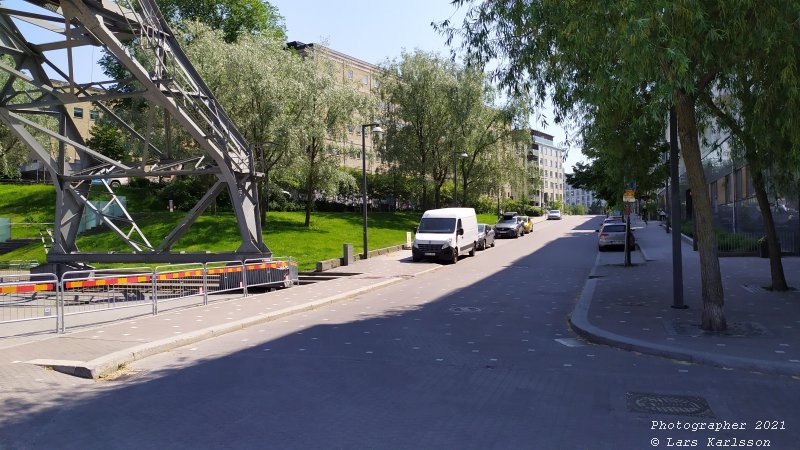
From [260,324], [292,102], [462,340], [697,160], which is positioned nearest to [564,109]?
[697,160]

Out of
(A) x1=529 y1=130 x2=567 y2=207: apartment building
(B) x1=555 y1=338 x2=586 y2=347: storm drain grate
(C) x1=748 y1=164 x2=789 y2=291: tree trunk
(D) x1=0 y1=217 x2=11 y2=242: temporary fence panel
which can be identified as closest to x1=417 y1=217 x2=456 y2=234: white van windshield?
(C) x1=748 y1=164 x2=789 y2=291: tree trunk

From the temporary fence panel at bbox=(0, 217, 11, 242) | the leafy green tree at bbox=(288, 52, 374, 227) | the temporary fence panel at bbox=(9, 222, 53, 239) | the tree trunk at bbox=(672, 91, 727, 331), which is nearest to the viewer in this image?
the tree trunk at bbox=(672, 91, 727, 331)

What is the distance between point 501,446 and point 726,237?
24567 millimetres

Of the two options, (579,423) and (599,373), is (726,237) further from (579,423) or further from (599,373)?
(579,423)

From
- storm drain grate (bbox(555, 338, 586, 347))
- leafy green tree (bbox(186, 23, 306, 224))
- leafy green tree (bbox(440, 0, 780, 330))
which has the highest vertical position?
leafy green tree (bbox(186, 23, 306, 224))

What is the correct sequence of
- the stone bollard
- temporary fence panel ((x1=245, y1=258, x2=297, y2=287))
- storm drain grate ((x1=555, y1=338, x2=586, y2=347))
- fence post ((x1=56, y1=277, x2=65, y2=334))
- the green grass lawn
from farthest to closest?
the green grass lawn
the stone bollard
temporary fence panel ((x1=245, y1=258, x2=297, y2=287))
fence post ((x1=56, y1=277, x2=65, y2=334))
storm drain grate ((x1=555, y1=338, x2=586, y2=347))

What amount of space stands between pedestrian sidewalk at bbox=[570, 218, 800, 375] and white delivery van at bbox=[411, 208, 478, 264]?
8389 mm

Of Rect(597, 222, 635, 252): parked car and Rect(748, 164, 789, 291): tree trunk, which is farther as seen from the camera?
Rect(597, 222, 635, 252): parked car

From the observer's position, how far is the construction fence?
1170 centimetres

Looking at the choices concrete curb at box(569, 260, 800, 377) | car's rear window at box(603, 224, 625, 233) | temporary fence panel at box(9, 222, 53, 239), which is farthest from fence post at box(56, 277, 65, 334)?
temporary fence panel at box(9, 222, 53, 239)

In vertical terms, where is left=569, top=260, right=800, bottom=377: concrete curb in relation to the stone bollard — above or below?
below

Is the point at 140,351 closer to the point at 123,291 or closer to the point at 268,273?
the point at 123,291

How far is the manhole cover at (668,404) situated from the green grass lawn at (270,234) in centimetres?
1849

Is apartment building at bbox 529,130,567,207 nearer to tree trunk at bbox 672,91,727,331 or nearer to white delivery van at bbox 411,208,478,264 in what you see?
white delivery van at bbox 411,208,478,264
